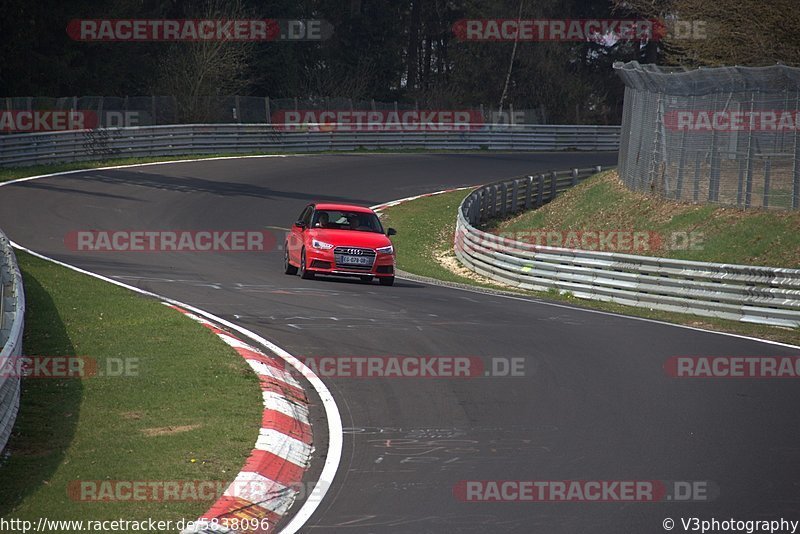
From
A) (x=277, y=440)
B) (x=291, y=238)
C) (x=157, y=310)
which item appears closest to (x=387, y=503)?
(x=277, y=440)

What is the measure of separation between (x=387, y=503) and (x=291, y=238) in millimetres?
15631

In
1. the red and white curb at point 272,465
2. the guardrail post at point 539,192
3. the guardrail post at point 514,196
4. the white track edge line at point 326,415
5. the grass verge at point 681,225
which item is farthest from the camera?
the guardrail post at point 539,192

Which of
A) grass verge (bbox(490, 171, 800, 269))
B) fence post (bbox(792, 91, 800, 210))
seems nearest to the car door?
grass verge (bbox(490, 171, 800, 269))

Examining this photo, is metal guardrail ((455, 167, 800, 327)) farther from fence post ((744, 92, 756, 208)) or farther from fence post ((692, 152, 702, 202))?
fence post ((692, 152, 702, 202))

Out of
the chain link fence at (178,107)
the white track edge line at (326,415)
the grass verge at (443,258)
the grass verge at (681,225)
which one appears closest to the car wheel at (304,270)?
the white track edge line at (326,415)

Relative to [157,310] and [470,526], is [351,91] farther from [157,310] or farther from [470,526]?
[470,526]

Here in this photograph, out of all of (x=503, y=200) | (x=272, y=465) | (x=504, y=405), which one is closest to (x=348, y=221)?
(x=504, y=405)

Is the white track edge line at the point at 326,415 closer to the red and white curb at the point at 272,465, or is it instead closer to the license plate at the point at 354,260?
the red and white curb at the point at 272,465

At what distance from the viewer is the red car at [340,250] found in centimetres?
2155

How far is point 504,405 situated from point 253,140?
39.2 metres

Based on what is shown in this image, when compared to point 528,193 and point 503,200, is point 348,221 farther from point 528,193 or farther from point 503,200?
point 528,193

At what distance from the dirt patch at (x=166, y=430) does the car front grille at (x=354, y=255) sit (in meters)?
12.3

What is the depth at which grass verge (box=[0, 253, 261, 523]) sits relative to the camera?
24.3 ft

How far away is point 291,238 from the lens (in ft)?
75.2
